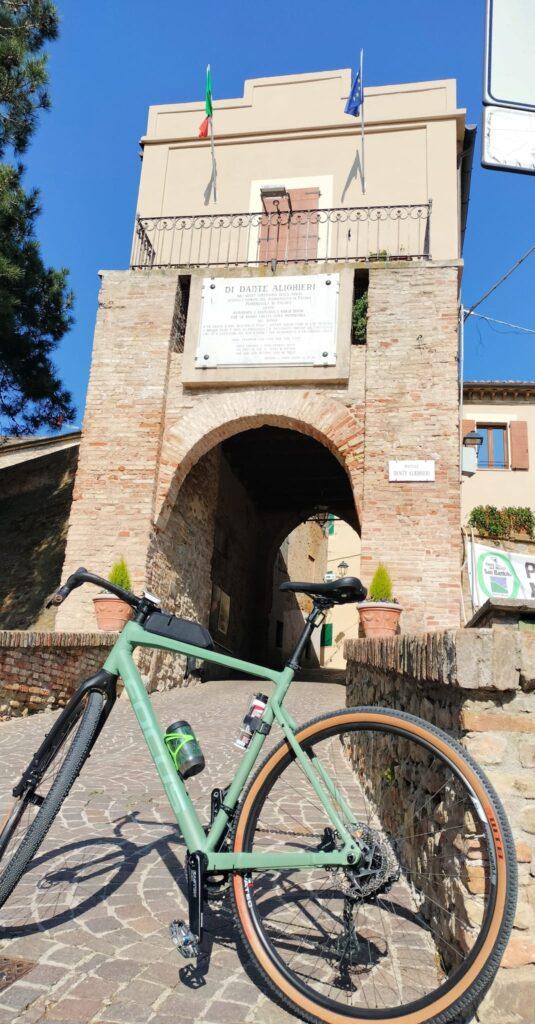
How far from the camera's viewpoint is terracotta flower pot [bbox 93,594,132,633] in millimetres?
9227

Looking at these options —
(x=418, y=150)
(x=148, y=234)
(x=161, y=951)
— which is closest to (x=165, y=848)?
(x=161, y=951)

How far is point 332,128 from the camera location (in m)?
13.6

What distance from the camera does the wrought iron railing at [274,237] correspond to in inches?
486

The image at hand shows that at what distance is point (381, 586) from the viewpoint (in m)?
9.24

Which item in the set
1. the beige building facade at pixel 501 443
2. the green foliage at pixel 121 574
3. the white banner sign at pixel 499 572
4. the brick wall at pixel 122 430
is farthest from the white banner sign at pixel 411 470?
the beige building facade at pixel 501 443

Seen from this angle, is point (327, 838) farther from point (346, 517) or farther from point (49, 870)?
point (346, 517)

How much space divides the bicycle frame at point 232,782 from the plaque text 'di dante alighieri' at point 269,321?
879cm

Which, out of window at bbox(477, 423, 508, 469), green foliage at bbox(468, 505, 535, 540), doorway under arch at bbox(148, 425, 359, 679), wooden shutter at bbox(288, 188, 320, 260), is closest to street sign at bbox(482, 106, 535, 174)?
doorway under arch at bbox(148, 425, 359, 679)

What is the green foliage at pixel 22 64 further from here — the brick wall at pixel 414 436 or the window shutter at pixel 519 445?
the window shutter at pixel 519 445

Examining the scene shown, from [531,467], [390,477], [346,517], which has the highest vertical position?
[531,467]

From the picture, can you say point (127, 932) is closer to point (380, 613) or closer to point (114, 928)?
point (114, 928)

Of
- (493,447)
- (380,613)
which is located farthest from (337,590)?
(493,447)

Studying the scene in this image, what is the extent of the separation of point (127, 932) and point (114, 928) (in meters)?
0.06

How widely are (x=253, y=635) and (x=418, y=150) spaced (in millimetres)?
11381
